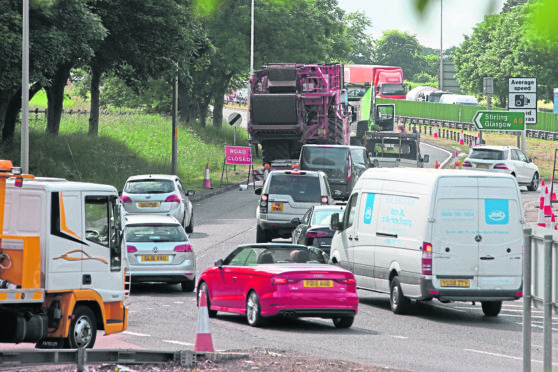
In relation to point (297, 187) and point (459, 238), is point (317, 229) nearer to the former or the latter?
point (297, 187)

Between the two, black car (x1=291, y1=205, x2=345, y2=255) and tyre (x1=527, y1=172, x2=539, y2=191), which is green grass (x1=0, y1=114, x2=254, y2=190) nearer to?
tyre (x1=527, y1=172, x2=539, y2=191)

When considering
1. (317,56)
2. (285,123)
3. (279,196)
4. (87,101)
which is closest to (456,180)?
(279,196)

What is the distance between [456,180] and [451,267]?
4.56ft

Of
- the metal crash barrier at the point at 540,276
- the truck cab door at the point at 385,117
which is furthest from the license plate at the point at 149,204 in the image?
the truck cab door at the point at 385,117

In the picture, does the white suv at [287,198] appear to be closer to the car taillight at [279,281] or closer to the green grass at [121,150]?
the car taillight at [279,281]

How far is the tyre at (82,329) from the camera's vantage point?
1223 cm

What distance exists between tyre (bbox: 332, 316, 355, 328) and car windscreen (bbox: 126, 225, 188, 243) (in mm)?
5129

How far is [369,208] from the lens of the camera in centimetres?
1802

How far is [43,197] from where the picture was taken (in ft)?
39.5

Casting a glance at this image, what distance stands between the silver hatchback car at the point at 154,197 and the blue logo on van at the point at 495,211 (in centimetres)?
1392

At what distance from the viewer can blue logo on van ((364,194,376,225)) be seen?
58.9 feet

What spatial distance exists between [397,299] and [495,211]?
7.21ft

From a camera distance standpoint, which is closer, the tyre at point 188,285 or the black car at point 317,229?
the tyre at point 188,285

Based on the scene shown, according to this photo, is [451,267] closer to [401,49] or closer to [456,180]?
[456,180]
